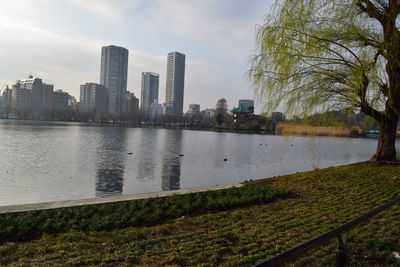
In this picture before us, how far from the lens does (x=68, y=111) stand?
152750 mm

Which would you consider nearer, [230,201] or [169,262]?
[169,262]

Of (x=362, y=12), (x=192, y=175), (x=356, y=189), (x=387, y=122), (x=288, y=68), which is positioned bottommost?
(x=192, y=175)

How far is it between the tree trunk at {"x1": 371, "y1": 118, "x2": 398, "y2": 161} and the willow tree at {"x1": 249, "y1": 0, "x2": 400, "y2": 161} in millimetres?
1781

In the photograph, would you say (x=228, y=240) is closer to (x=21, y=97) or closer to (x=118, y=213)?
(x=118, y=213)

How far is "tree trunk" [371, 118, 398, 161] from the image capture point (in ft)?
42.5

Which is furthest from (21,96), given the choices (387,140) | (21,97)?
(387,140)

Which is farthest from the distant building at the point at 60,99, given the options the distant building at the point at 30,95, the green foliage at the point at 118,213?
the green foliage at the point at 118,213

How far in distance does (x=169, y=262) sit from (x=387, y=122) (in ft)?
Result: 43.6

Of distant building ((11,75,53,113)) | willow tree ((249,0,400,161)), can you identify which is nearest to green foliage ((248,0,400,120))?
willow tree ((249,0,400,161))

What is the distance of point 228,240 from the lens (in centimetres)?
479

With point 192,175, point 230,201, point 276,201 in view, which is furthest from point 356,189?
point 192,175

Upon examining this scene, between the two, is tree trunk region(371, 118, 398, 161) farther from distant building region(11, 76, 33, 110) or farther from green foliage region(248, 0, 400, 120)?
distant building region(11, 76, 33, 110)

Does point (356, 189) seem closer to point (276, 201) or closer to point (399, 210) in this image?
point (276, 201)

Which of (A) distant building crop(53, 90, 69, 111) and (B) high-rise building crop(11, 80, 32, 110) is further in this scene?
(A) distant building crop(53, 90, 69, 111)
